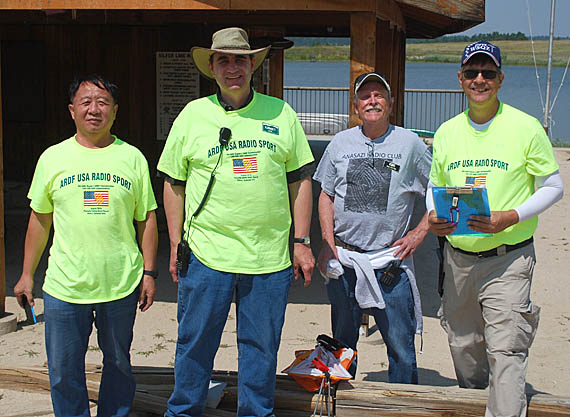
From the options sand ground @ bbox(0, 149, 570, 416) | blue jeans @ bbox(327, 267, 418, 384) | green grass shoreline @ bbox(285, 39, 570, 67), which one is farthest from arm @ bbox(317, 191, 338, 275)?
green grass shoreline @ bbox(285, 39, 570, 67)

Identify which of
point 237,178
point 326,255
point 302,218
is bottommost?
point 326,255

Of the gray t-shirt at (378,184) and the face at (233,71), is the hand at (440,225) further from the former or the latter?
the face at (233,71)

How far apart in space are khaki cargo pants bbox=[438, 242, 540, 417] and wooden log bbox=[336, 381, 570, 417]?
19 centimetres

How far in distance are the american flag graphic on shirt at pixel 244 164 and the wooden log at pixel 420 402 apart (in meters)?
1.36

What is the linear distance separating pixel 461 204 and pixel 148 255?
1.55 m

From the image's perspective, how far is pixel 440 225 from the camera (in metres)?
3.88

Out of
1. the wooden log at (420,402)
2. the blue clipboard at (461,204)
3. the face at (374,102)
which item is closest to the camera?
the blue clipboard at (461,204)

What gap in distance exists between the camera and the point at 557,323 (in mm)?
6820

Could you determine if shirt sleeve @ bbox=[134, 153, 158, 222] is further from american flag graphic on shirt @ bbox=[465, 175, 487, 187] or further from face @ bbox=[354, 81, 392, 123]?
american flag graphic on shirt @ bbox=[465, 175, 487, 187]

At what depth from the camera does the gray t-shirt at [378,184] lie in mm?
4309

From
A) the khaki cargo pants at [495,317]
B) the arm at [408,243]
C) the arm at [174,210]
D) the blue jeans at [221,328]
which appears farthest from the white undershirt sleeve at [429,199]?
the arm at [174,210]

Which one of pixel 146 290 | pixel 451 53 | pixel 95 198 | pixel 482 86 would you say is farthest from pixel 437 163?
pixel 451 53

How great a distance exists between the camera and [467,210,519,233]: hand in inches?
149

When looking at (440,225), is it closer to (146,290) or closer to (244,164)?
(244,164)
